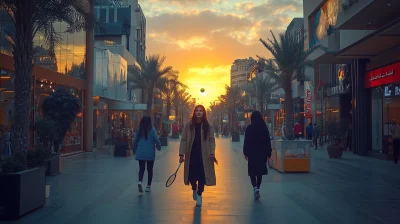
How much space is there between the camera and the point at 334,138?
21.5 meters

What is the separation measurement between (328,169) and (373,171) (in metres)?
1.49

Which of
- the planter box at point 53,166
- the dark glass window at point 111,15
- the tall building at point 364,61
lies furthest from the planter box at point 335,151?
the dark glass window at point 111,15

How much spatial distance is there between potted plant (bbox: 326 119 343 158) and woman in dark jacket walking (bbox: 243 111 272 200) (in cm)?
1205

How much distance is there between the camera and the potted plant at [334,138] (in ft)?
68.2

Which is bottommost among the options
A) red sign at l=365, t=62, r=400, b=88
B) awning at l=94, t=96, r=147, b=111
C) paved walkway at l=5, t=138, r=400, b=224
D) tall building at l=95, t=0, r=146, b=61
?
paved walkway at l=5, t=138, r=400, b=224

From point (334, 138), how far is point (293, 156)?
740 centimetres

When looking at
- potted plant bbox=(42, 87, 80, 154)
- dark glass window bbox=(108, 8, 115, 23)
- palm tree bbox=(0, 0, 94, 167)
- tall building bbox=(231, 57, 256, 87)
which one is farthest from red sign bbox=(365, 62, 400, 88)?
tall building bbox=(231, 57, 256, 87)

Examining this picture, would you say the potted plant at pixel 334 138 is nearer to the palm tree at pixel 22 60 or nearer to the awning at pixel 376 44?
the awning at pixel 376 44

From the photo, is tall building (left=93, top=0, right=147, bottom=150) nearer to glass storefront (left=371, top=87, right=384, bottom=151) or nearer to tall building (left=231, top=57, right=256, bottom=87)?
glass storefront (left=371, top=87, right=384, bottom=151)

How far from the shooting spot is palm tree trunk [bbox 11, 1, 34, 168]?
8.97 m

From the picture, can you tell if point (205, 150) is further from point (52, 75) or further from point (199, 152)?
point (52, 75)

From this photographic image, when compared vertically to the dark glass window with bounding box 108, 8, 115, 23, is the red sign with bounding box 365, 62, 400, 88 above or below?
below

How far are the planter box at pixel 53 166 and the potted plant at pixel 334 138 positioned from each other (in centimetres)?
1237

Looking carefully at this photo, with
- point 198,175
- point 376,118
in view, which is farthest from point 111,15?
point 198,175
